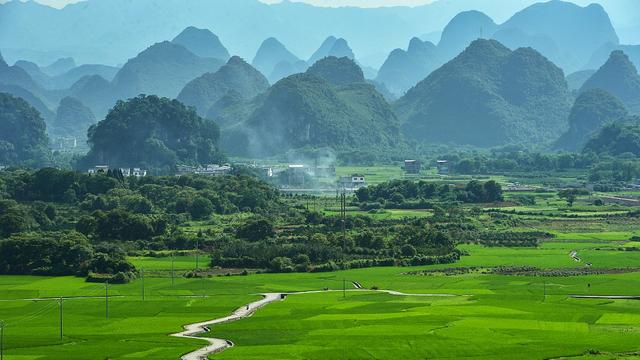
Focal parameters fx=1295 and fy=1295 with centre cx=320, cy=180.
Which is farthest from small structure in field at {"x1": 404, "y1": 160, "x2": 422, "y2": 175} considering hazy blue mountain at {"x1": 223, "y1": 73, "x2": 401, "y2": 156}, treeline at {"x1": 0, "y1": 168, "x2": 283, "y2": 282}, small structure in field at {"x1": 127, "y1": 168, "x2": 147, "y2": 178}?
treeline at {"x1": 0, "y1": 168, "x2": 283, "y2": 282}

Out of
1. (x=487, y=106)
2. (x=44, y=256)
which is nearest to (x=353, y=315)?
(x=44, y=256)

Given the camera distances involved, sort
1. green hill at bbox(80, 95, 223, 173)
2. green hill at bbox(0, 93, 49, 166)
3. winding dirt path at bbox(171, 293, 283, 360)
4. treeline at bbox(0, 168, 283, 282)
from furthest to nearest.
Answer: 1. green hill at bbox(0, 93, 49, 166)
2. green hill at bbox(80, 95, 223, 173)
3. treeline at bbox(0, 168, 283, 282)
4. winding dirt path at bbox(171, 293, 283, 360)

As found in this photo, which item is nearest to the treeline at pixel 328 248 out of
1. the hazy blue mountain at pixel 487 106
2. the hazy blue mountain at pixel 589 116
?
the hazy blue mountain at pixel 589 116

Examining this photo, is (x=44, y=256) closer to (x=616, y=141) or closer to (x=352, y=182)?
(x=352, y=182)

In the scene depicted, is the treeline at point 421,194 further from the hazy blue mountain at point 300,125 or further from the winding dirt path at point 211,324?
the hazy blue mountain at point 300,125

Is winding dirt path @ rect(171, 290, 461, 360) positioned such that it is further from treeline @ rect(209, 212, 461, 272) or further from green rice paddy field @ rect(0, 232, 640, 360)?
treeline @ rect(209, 212, 461, 272)
